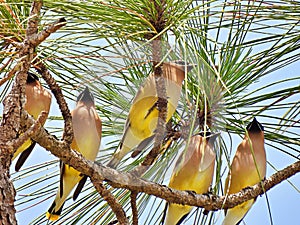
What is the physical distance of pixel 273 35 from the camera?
1.04m

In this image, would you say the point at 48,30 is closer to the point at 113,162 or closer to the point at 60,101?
the point at 60,101

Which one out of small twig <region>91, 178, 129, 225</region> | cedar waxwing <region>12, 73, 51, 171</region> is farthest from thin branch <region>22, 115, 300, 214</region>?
cedar waxwing <region>12, 73, 51, 171</region>

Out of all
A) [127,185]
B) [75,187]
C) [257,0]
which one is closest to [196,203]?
[127,185]

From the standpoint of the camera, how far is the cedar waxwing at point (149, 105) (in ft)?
2.57

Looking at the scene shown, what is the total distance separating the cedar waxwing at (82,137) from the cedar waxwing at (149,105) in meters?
0.06

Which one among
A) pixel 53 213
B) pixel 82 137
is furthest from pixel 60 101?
pixel 53 213

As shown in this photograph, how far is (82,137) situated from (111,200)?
0.33 ft

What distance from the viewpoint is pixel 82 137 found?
0.84 meters

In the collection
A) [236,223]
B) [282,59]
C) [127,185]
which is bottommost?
[236,223]

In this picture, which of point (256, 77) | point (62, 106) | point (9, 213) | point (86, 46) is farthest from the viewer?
point (256, 77)

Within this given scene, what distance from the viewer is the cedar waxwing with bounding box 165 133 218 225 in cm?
88

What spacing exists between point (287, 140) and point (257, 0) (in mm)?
260

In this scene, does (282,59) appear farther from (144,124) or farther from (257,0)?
(144,124)

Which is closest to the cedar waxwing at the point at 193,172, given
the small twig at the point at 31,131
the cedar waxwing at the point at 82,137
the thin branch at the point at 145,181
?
the thin branch at the point at 145,181
